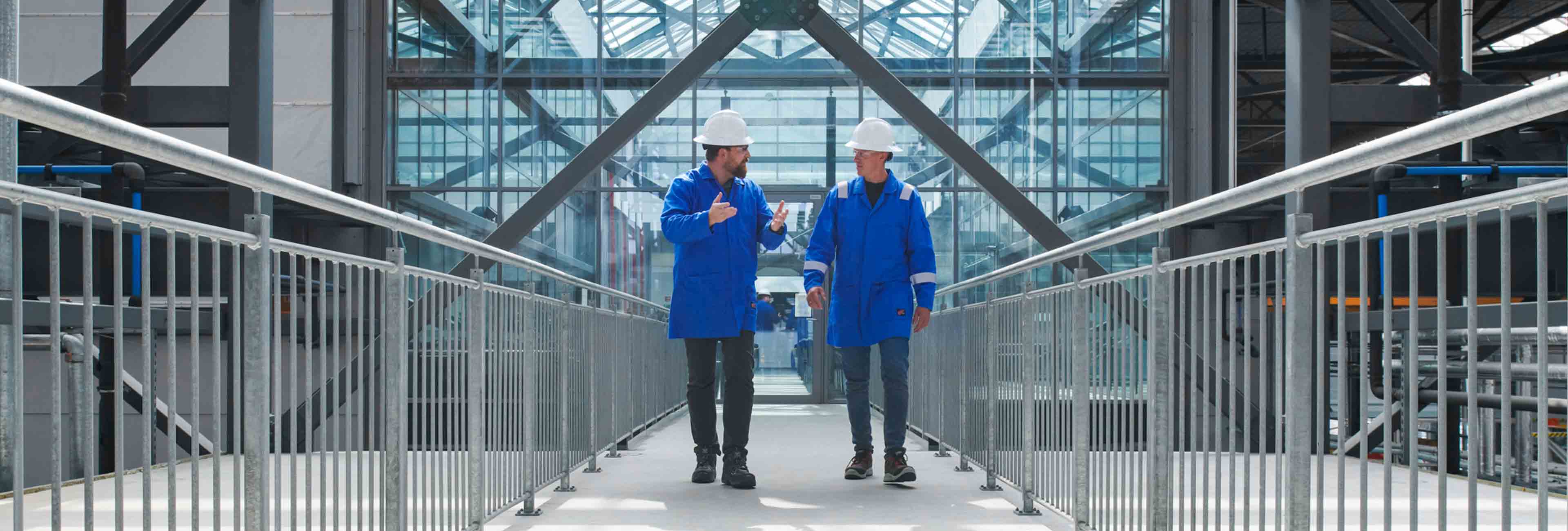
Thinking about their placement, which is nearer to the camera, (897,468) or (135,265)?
(897,468)

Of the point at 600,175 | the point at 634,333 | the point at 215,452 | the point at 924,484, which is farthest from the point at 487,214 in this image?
the point at 215,452

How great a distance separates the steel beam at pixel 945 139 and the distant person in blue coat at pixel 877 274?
2.49 meters

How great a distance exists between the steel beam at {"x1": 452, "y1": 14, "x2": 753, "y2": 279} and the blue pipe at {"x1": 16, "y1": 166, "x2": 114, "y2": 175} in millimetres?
2673

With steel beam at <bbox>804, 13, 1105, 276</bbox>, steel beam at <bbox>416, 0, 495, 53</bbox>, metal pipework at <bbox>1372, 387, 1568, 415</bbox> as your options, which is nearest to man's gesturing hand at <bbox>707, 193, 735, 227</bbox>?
metal pipework at <bbox>1372, 387, 1568, 415</bbox>

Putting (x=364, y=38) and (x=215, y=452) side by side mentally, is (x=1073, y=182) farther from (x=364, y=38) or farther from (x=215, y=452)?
(x=215, y=452)

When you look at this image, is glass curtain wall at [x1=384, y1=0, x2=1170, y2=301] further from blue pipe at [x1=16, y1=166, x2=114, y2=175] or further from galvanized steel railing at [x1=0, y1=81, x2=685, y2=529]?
galvanized steel railing at [x1=0, y1=81, x2=685, y2=529]

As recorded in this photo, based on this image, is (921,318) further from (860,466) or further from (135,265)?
A: (135,265)

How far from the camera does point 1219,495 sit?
2.99 metres

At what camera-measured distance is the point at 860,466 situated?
5711 millimetres

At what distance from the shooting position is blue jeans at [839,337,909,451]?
540 centimetres

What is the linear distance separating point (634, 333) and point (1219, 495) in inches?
205

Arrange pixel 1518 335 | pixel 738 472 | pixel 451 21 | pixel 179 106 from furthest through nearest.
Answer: pixel 451 21 → pixel 179 106 → pixel 1518 335 → pixel 738 472

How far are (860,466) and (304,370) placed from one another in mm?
3126

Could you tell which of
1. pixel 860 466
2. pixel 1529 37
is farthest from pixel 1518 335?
pixel 1529 37
